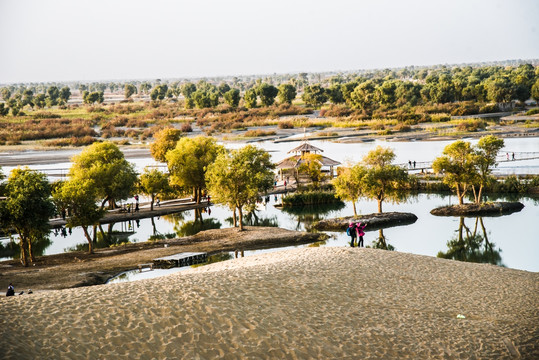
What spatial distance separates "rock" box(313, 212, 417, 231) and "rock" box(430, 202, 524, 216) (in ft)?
9.87

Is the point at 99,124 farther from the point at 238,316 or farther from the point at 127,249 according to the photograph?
the point at 238,316

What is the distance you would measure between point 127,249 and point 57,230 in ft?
31.5

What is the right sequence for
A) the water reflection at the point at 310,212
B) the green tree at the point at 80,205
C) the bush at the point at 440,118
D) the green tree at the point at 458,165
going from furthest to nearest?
the bush at the point at 440,118, the green tree at the point at 458,165, the water reflection at the point at 310,212, the green tree at the point at 80,205

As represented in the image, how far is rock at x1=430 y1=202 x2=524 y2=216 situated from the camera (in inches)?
1766

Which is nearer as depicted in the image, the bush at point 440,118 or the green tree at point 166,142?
the green tree at point 166,142

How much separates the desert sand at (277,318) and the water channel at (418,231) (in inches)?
455

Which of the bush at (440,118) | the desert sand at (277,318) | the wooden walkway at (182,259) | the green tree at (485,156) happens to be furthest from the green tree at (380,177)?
the bush at (440,118)

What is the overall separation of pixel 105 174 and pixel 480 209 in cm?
2786

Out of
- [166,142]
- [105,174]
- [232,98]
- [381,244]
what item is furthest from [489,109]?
[105,174]

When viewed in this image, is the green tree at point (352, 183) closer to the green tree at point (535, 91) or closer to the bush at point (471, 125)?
the bush at point (471, 125)

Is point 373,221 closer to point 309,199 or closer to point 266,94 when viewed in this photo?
point 309,199

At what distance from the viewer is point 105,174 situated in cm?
4588

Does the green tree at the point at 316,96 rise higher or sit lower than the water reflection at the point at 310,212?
higher

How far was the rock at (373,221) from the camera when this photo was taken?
4267cm
